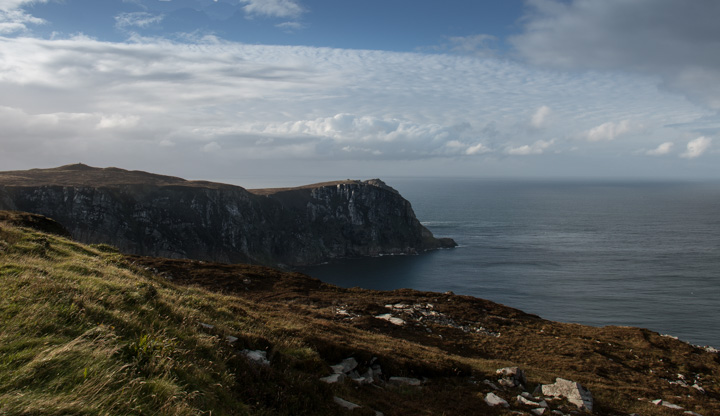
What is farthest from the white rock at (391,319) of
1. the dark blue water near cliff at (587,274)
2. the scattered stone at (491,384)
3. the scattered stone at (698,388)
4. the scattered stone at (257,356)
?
the dark blue water near cliff at (587,274)

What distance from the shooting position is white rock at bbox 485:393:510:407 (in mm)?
13281

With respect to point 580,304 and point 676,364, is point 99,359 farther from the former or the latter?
point 580,304

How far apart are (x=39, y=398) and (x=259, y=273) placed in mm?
32405

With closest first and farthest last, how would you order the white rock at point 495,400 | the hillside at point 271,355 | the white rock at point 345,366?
the hillside at point 271,355
the white rock at point 495,400
the white rock at point 345,366

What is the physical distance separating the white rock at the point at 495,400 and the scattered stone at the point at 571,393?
2.58 metres

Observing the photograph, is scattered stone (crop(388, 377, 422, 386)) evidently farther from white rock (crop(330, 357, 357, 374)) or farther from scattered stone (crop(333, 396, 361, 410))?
scattered stone (crop(333, 396, 361, 410))

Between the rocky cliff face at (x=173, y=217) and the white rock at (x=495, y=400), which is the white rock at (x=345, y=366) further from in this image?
the rocky cliff face at (x=173, y=217)

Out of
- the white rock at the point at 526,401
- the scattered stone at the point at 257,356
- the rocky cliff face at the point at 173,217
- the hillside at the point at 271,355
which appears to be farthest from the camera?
the rocky cliff face at the point at 173,217

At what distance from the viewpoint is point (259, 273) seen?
37375 millimetres

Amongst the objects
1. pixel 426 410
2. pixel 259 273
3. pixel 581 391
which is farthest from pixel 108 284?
pixel 259 273

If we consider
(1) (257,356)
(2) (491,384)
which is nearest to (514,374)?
(2) (491,384)

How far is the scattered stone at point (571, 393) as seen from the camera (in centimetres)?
1449

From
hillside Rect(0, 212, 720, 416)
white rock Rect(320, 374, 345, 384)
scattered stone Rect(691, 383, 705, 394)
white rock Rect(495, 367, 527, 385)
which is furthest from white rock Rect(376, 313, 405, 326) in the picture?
scattered stone Rect(691, 383, 705, 394)

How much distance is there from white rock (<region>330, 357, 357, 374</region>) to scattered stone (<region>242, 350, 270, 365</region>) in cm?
259
